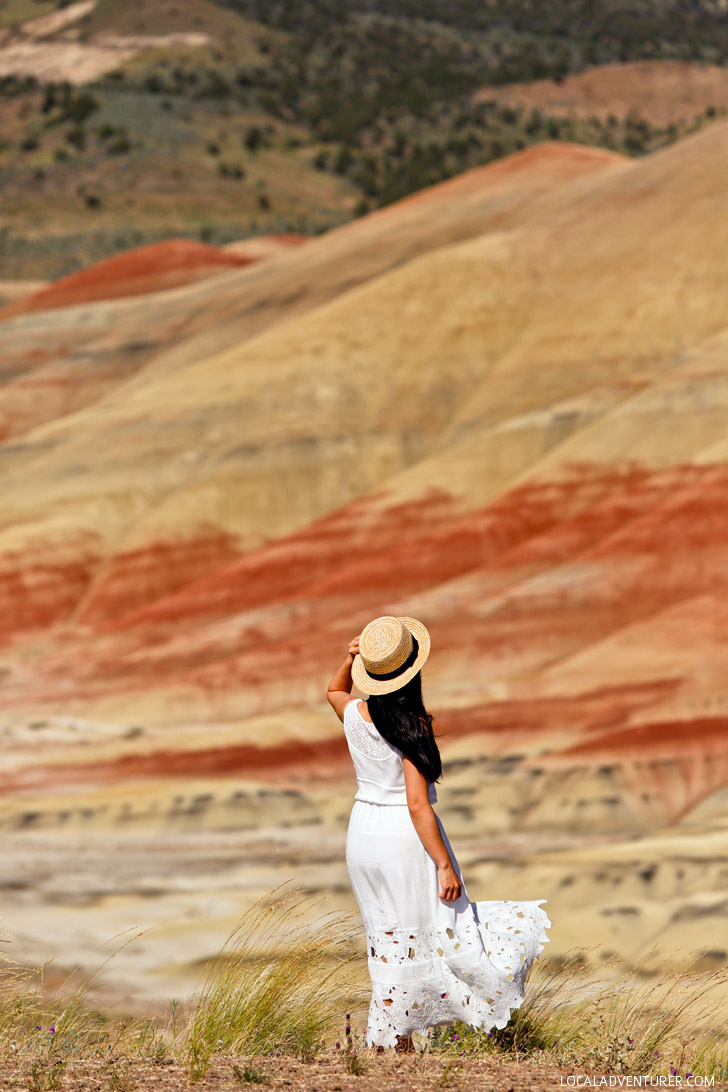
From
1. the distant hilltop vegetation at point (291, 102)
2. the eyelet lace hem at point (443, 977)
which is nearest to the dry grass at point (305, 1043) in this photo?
the eyelet lace hem at point (443, 977)

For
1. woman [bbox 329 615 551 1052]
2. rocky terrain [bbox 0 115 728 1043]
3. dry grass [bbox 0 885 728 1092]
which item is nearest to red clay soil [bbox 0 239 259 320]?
rocky terrain [bbox 0 115 728 1043]

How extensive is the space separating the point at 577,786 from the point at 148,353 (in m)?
28.8

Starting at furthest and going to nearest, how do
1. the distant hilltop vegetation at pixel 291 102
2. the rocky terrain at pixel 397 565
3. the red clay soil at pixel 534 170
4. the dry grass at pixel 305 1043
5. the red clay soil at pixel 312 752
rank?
the distant hilltop vegetation at pixel 291 102
the red clay soil at pixel 534 170
the red clay soil at pixel 312 752
the rocky terrain at pixel 397 565
the dry grass at pixel 305 1043

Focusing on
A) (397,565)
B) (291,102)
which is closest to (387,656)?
(397,565)

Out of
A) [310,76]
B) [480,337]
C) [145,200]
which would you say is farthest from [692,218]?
[310,76]

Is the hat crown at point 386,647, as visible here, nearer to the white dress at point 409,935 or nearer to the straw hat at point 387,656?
the straw hat at point 387,656

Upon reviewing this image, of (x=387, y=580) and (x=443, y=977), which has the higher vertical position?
(x=443, y=977)

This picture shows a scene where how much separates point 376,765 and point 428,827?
30cm

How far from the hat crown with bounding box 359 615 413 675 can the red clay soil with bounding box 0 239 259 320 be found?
48844mm

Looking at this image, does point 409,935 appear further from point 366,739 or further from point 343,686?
point 343,686

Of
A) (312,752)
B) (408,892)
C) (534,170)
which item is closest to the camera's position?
(408,892)

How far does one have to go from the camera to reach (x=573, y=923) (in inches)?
509

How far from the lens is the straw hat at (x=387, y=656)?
16.6ft

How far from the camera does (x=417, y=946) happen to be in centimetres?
505
